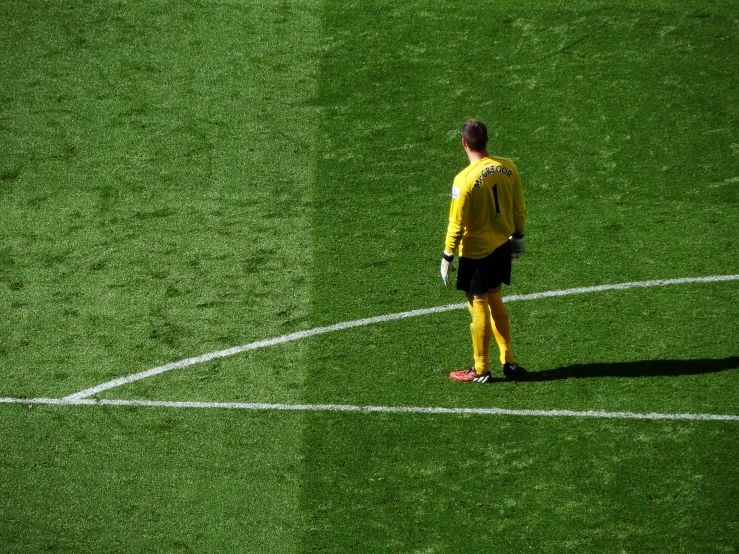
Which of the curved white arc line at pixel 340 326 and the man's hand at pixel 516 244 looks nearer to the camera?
the man's hand at pixel 516 244

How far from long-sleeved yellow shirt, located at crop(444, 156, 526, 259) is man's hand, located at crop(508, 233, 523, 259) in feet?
0.34

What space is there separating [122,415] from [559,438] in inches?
132

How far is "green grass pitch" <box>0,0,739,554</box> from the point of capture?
7234 millimetres

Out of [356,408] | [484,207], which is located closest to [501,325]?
[484,207]

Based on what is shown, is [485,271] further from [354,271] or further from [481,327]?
[354,271]

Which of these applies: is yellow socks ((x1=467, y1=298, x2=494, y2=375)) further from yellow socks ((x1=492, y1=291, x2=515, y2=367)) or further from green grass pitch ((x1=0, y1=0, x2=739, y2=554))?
green grass pitch ((x1=0, y1=0, x2=739, y2=554))

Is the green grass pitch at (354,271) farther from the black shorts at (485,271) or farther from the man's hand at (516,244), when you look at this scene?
the man's hand at (516,244)

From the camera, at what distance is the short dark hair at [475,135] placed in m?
7.67

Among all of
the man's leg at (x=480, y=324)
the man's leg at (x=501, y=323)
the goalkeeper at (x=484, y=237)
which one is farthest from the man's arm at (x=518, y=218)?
the man's leg at (x=480, y=324)

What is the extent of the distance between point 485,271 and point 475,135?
105cm

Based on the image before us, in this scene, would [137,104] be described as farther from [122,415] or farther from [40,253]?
[122,415]

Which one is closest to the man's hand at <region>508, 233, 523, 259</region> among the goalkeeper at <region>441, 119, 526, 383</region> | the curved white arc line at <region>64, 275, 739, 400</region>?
the goalkeeper at <region>441, 119, 526, 383</region>

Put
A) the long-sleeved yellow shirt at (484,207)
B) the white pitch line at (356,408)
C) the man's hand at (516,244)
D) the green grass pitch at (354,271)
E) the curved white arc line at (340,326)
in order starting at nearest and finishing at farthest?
the green grass pitch at (354,271) < the long-sleeved yellow shirt at (484,207) < the white pitch line at (356,408) < the man's hand at (516,244) < the curved white arc line at (340,326)

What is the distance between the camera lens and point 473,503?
7195 mm
